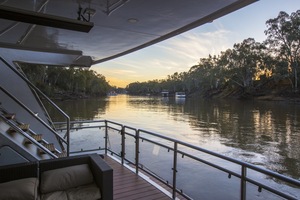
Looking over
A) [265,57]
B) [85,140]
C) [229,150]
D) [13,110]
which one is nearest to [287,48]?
[265,57]

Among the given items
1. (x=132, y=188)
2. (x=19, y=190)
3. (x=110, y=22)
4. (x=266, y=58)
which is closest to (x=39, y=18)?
(x=110, y=22)

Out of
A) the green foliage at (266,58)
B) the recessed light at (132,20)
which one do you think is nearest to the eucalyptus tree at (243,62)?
the green foliage at (266,58)

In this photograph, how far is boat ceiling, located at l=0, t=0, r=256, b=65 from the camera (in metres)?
2.36

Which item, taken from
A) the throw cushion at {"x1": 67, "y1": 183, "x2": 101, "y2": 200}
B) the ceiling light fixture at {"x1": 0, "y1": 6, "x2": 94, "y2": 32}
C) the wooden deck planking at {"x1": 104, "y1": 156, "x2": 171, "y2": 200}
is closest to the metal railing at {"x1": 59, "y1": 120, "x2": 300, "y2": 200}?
the wooden deck planking at {"x1": 104, "y1": 156, "x2": 171, "y2": 200}

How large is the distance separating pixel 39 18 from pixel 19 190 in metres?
1.57

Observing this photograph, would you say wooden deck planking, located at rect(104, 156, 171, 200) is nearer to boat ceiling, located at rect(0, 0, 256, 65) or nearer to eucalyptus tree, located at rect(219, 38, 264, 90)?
boat ceiling, located at rect(0, 0, 256, 65)

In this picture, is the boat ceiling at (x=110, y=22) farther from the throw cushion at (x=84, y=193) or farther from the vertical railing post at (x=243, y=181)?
the throw cushion at (x=84, y=193)

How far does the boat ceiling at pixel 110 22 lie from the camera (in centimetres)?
236

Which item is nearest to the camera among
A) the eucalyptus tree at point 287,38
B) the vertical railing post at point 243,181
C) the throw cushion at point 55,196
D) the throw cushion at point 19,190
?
the throw cushion at point 19,190

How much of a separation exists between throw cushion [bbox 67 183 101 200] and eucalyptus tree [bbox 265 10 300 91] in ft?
124

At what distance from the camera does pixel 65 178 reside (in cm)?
242

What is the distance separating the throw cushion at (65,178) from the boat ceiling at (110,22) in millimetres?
1533

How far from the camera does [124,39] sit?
386cm

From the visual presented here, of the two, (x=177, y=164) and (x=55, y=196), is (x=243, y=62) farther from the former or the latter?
(x=55, y=196)
